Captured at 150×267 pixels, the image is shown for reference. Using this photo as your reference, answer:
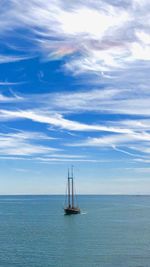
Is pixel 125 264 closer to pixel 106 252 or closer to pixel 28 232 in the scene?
pixel 106 252

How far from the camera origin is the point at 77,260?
95.3m

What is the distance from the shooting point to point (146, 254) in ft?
334

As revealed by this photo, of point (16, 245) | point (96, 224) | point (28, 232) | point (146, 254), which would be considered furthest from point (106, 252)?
point (96, 224)

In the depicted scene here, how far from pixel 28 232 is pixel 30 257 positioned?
4833cm

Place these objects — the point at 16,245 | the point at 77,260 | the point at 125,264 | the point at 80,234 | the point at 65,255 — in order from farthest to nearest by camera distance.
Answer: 1. the point at 80,234
2. the point at 16,245
3. the point at 65,255
4. the point at 77,260
5. the point at 125,264

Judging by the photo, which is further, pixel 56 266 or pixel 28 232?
pixel 28 232

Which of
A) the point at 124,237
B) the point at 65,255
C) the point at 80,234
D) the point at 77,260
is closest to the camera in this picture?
the point at 77,260

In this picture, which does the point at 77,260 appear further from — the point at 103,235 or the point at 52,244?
the point at 103,235

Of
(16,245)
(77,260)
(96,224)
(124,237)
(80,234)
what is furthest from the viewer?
(96,224)

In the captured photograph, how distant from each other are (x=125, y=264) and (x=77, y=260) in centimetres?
1134

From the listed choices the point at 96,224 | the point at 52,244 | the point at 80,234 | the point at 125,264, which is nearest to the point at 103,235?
the point at 80,234

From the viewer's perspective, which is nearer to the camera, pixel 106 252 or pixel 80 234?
pixel 106 252

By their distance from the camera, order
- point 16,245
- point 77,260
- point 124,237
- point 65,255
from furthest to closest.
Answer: point 124,237 → point 16,245 → point 65,255 → point 77,260

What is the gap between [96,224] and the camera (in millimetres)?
171625
